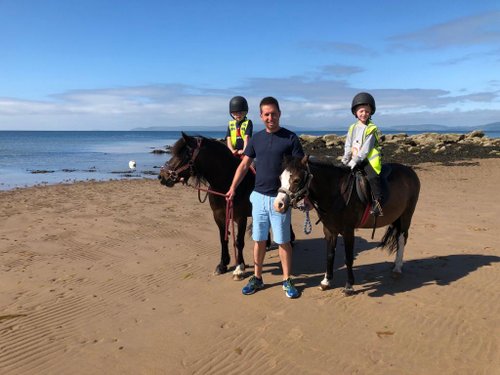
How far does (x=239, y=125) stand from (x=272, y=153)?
2.20 metres

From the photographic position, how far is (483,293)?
5230 millimetres

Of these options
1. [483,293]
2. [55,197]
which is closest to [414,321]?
[483,293]

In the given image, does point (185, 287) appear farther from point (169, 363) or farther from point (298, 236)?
point (298, 236)

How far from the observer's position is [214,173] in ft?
18.7

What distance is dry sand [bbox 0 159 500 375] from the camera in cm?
376

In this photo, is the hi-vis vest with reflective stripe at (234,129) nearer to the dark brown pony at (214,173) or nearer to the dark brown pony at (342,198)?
the dark brown pony at (214,173)

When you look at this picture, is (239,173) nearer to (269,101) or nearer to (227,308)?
(269,101)

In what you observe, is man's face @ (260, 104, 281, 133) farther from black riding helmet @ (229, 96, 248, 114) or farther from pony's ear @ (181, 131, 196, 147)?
black riding helmet @ (229, 96, 248, 114)

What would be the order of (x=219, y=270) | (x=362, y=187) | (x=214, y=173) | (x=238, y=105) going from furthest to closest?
(x=238, y=105)
(x=219, y=270)
(x=214, y=173)
(x=362, y=187)

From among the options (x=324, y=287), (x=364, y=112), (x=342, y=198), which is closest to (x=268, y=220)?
(x=342, y=198)

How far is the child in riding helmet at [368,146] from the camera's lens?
5.02 meters

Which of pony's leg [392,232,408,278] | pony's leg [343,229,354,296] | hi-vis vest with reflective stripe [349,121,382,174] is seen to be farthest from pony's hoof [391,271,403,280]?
hi-vis vest with reflective stripe [349,121,382,174]

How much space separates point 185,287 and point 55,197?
10474 mm

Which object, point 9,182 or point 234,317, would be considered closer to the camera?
point 234,317
